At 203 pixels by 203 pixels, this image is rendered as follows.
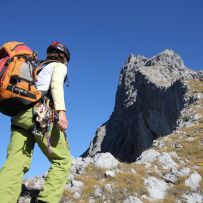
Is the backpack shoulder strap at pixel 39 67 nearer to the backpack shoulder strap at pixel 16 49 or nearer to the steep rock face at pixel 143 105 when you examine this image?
the backpack shoulder strap at pixel 16 49

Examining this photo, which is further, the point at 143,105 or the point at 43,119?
the point at 143,105

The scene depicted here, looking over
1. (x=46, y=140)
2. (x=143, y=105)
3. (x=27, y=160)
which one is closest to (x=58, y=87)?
(x=46, y=140)

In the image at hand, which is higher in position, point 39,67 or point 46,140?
point 39,67

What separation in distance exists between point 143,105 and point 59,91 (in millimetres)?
81705

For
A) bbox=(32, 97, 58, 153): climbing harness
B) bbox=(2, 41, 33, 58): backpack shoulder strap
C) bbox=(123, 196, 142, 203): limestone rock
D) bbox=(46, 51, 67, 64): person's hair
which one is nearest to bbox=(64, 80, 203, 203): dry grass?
bbox=(123, 196, 142, 203): limestone rock

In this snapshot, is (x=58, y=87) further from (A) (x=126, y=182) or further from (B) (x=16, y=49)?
(A) (x=126, y=182)

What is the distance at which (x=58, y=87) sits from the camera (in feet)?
26.0

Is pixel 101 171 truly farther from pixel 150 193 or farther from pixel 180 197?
pixel 180 197

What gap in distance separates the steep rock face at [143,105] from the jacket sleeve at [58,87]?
171 ft

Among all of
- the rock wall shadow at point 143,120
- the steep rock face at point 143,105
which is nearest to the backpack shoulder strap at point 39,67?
the rock wall shadow at point 143,120

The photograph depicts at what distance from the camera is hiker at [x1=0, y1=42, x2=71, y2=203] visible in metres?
7.46

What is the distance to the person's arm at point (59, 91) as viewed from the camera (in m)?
7.71

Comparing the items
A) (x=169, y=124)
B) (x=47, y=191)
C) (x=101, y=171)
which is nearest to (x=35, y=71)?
(x=47, y=191)

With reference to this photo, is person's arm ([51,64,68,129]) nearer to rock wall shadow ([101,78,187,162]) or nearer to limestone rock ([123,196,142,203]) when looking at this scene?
limestone rock ([123,196,142,203])
